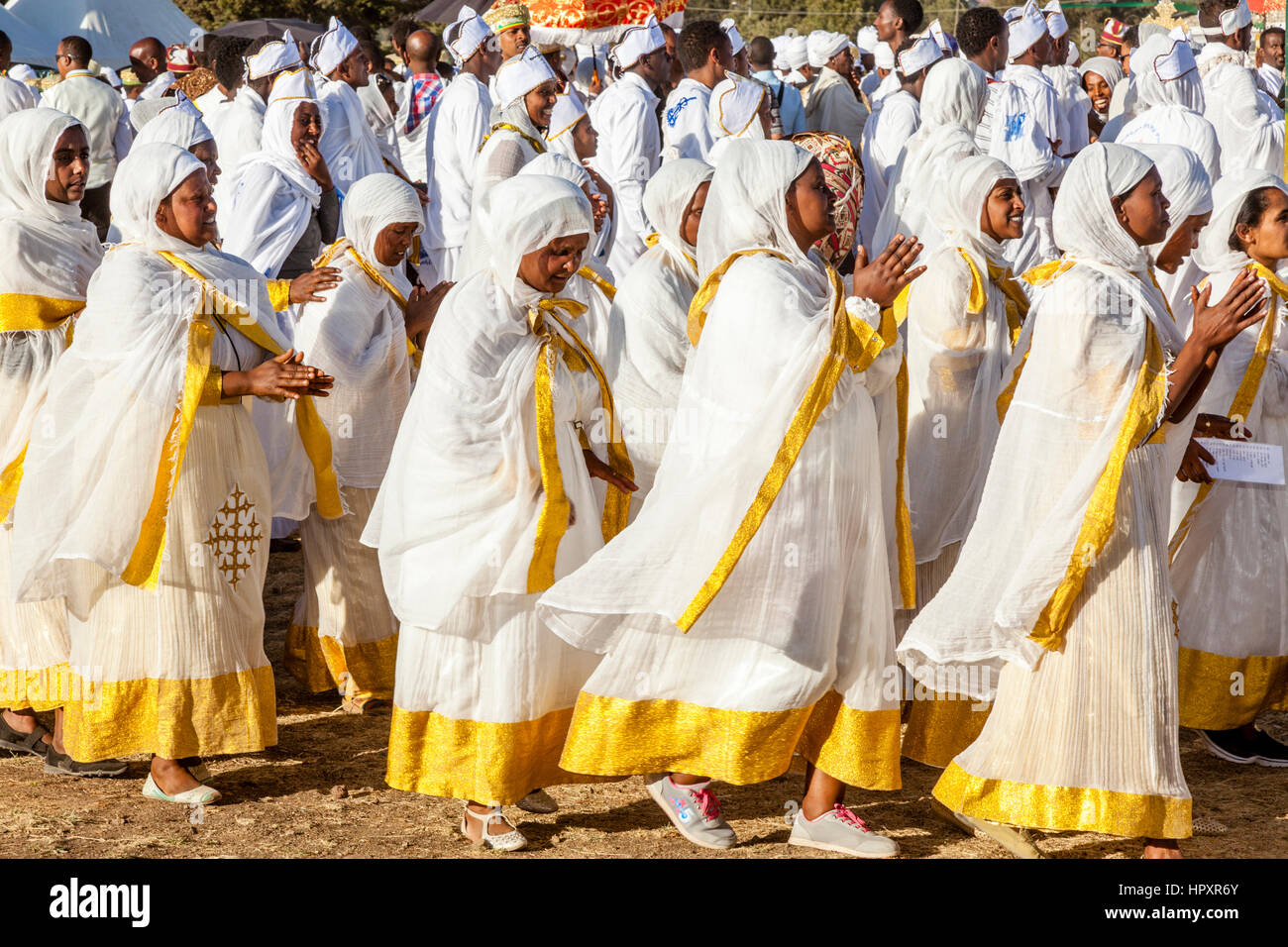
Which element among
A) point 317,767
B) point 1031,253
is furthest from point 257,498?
point 1031,253

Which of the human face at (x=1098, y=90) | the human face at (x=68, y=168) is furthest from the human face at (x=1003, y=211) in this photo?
the human face at (x=1098, y=90)

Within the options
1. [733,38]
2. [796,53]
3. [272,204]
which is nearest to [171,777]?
[272,204]

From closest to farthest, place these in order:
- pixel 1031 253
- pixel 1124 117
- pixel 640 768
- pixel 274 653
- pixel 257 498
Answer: pixel 640 768 → pixel 257 498 → pixel 274 653 → pixel 1031 253 → pixel 1124 117

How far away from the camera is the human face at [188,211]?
4805 millimetres

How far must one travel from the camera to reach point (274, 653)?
258 inches

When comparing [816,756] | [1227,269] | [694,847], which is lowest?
[694,847]

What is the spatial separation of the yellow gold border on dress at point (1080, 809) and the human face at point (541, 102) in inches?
203

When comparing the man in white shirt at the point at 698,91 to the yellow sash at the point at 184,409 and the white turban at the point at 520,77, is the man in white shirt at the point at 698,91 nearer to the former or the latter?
the white turban at the point at 520,77

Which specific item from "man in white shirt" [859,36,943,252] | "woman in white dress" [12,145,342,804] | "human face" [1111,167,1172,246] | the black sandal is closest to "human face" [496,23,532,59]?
"man in white shirt" [859,36,943,252]

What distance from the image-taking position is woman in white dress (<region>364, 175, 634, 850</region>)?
4.34 metres

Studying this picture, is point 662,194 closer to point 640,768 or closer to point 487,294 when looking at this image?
point 487,294

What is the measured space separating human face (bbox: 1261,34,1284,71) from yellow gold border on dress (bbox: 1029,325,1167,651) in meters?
8.34

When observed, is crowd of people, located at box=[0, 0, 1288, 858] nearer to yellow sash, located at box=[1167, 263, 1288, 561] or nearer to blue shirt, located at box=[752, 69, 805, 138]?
yellow sash, located at box=[1167, 263, 1288, 561]

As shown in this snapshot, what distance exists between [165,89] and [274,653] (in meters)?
7.34
